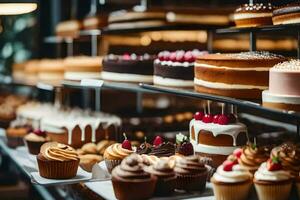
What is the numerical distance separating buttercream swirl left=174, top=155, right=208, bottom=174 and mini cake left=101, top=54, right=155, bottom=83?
1.20 m

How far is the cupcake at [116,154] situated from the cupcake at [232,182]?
29.9 inches

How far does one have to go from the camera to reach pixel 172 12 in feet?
14.5

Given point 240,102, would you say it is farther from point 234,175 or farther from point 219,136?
point 219,136

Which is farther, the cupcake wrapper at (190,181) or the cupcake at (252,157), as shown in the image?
the cupcake wrapper at (190,181)

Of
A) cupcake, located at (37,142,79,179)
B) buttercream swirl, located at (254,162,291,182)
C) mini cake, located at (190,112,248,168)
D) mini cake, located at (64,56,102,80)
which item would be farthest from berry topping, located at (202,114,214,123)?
mini cake, located at (64,56,102,80)

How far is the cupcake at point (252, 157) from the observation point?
106 inches

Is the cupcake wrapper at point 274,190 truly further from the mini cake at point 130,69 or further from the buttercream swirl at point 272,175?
the mini cake at point 130,69

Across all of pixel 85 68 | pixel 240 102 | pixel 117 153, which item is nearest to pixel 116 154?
pixel 117 153

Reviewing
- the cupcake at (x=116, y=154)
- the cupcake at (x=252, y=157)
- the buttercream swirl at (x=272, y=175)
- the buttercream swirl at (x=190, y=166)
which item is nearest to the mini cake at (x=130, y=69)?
the cupcake at (x=116, y=154)

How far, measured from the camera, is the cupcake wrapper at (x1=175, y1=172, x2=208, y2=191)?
2.80 metres

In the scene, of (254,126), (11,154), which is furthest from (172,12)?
(11,154)

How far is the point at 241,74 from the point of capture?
9.11 feet

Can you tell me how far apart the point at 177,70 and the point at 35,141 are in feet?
4.53

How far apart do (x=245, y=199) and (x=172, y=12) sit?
2.13 metres
